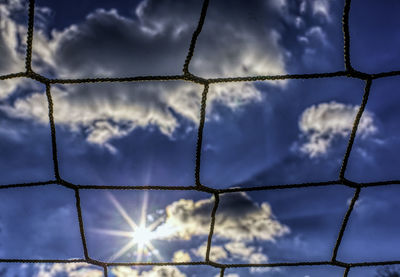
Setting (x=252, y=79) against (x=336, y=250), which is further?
(x=336, y=250)

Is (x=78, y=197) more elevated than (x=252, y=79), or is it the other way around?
(x=252, y=79)

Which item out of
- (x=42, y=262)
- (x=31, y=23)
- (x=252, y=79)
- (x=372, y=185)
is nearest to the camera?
(x=31, y=23)

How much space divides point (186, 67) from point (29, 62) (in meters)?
0.50

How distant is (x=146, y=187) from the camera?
1.31 m

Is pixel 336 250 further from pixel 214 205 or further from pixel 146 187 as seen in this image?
pixel 146 187

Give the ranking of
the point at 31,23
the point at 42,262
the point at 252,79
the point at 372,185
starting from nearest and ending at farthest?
the point at 31,23 → the point at 252,79 → the point at 372,185 → the point at 42,262

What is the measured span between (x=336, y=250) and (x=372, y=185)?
30 cm

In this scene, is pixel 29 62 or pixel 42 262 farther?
pixel 42 262

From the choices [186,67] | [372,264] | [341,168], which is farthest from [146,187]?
[372,264]

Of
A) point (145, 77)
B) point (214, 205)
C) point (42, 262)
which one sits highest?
point (145, 77)

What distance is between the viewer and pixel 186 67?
3.98 ft

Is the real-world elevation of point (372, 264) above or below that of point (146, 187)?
below

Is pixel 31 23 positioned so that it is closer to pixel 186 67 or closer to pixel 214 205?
pixel 186 67

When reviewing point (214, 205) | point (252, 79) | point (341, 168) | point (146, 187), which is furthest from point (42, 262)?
point (341, 168)
